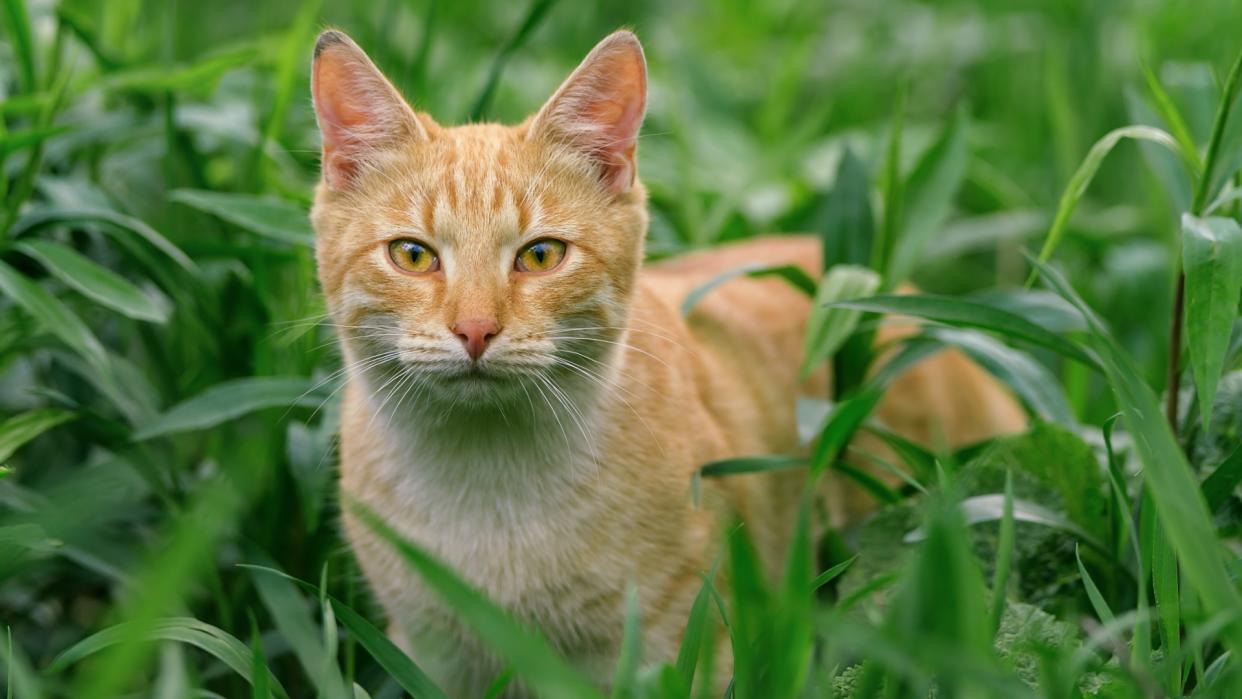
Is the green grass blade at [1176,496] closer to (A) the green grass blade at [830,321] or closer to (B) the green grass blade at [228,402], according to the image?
(A) the green grass blade at [830,321]

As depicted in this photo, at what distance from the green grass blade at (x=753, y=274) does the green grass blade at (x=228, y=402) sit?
2.98 ft

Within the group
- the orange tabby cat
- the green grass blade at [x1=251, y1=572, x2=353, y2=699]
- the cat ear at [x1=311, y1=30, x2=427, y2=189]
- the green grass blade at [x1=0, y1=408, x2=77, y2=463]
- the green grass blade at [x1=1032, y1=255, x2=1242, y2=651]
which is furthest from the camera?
the green grass blade at [x1=0, y1=408, x2=77, y2=463]

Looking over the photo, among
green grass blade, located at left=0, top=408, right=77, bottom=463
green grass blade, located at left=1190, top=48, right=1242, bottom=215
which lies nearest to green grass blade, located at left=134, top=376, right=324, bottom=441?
green grass blade, located at left=0, top=408, right=77, bottom=463

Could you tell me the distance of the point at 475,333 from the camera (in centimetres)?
216

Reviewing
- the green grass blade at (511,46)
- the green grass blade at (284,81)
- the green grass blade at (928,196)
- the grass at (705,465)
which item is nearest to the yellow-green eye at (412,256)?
the grass at (705,465)

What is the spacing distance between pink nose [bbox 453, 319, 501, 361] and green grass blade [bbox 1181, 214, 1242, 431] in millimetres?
1228

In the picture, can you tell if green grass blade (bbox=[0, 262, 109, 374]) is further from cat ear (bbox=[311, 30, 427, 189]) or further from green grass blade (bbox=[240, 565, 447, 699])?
green grass blade (bbox=[240, 565, 447, 699])

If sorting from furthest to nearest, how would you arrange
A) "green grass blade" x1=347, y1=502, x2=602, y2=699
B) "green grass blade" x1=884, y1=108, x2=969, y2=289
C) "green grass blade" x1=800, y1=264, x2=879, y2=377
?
"green grass blade" x1=884, y1=108, x2=969, y2=289, "green grass blade" x1=800, y1=264, x2=879, y2=377, "green grass blade" x1=347, y1=502, x2=602, y2=699

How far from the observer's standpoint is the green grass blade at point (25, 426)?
2555 mm

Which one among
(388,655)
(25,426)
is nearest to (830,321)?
(388,655)

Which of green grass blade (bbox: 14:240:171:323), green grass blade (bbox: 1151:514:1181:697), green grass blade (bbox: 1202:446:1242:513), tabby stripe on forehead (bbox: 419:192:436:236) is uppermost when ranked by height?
tabby stripe on forehead (bbox: 419:192:436:236)

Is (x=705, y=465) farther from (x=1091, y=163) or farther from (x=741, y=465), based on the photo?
(x=1091, y=163)

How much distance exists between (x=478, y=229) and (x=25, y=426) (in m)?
1.13

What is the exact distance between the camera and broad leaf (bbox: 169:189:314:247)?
2.92 metres
